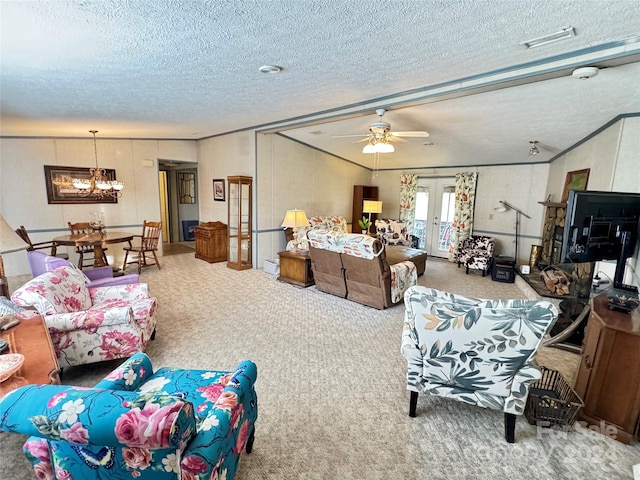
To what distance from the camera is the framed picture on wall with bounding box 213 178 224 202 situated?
22.2 feet

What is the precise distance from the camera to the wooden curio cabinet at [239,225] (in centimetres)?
610

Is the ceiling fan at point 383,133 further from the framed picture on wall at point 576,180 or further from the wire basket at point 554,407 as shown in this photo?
the wire basket at point 554,407

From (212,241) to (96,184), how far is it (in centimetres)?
223

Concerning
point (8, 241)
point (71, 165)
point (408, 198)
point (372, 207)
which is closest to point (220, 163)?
point (71, 165)

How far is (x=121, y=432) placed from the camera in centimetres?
92

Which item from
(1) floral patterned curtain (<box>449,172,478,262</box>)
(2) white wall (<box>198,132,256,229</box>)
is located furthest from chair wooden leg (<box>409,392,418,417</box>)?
(1) floral patterned curtain (<box>449,172,478,262</box>)

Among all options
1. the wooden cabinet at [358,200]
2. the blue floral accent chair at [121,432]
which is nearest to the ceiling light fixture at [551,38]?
the blue floral accent chair at [121,432]

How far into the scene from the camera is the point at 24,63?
2359 millimetres

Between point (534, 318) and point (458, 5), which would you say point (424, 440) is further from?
point (458, 5)

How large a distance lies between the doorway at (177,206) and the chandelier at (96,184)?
2.31m

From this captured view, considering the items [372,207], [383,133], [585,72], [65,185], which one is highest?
[585,72]

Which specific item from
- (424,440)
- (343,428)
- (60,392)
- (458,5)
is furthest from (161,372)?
(458,5)

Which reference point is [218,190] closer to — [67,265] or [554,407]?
[67,265]

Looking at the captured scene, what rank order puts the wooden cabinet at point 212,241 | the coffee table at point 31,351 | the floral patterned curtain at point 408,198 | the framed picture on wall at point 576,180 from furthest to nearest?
the floral patterned curtain at point 408,198 → the wooden cabinet at point 212,241 → the framed picture on wall at point 576,180 → the coffee table at point 31,351
